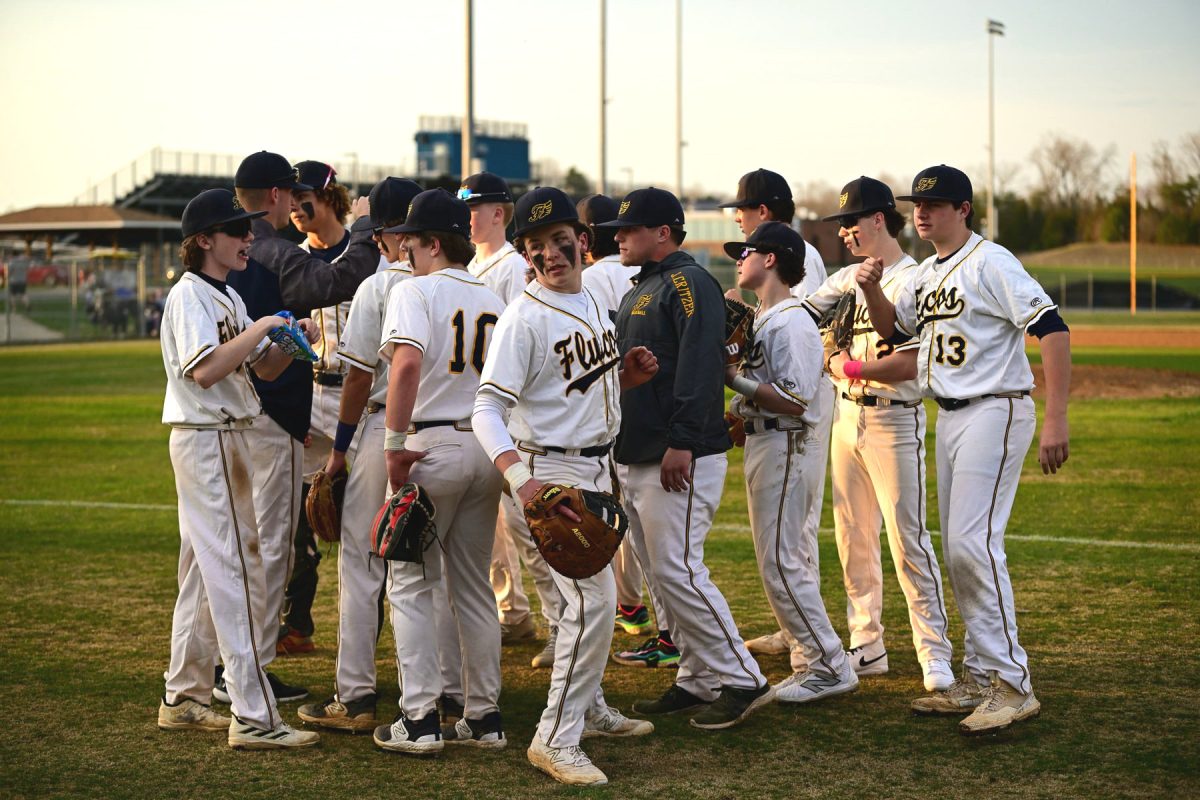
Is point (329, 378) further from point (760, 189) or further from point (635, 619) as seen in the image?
point (760, 189)

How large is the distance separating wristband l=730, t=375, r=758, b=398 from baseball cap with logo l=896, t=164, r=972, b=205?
3.42 ft

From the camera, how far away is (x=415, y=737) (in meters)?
4.96

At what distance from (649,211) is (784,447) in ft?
3.99

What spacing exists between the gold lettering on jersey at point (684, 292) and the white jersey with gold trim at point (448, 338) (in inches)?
30.9

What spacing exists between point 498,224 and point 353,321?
1795 millimetres

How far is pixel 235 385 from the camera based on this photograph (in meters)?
5.14

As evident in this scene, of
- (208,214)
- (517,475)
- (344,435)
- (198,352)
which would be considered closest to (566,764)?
(517,475)

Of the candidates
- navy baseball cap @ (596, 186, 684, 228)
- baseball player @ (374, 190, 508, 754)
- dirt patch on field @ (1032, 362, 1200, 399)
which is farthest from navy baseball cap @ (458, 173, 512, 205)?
dirt patch on field @ (1032, 362, 1200, 399)

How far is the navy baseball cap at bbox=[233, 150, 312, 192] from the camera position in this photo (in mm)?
5762

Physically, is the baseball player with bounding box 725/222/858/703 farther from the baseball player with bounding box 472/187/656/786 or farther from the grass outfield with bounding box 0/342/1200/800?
the baseball player with bounding box 472/187/656/786

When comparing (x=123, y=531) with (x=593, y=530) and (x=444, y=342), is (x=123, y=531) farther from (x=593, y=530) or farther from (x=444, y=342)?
(x=593, y=530)

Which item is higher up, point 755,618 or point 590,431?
point 590,431

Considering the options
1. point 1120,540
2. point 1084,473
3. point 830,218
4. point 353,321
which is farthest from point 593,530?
point 1084,473

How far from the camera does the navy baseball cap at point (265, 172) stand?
5.76m
